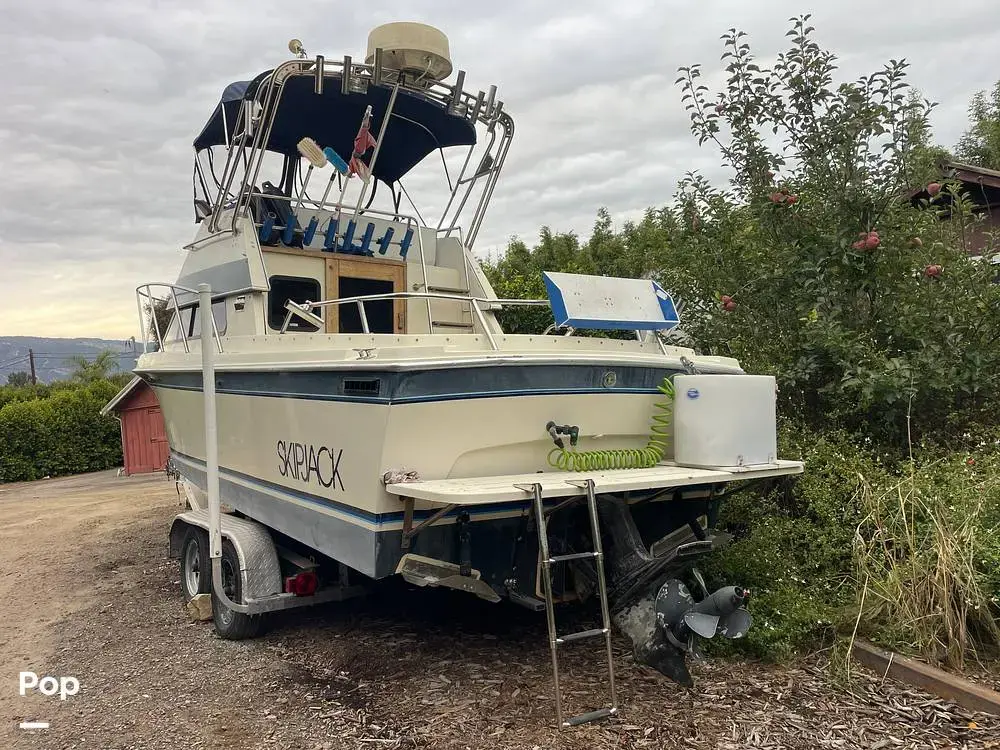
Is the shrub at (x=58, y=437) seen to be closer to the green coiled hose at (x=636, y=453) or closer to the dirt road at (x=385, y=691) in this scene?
the dirt road at (x=385, y=691)

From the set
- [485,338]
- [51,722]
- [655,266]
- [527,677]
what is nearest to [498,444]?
[485,338]

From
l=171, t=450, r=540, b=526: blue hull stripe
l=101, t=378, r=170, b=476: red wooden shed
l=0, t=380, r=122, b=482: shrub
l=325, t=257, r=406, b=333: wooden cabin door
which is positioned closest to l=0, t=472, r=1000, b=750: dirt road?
l=171, t=450, r=540, b=526: blue hull stripe

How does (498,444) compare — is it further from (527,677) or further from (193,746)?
(193,746)

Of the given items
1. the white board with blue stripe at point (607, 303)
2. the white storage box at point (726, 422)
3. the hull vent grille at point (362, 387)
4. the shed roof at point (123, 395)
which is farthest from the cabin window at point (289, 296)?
the shed roof at point (123, 395)

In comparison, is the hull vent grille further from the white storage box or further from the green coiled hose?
the white storage box

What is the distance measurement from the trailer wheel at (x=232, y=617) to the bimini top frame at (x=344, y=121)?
233 cm

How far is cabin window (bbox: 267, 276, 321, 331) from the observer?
5.36 metres

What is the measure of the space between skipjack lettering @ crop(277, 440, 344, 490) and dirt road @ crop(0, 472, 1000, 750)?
1.10 metres

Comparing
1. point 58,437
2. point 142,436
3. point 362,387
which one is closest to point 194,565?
point 362,387

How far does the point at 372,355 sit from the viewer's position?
3.54 metres

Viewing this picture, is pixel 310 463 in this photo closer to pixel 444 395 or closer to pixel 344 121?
pixel 444 395

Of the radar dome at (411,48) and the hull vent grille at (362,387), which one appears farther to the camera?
the radar dome at (411,48)

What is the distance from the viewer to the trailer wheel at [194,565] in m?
5.27

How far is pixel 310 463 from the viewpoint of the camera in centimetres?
400
